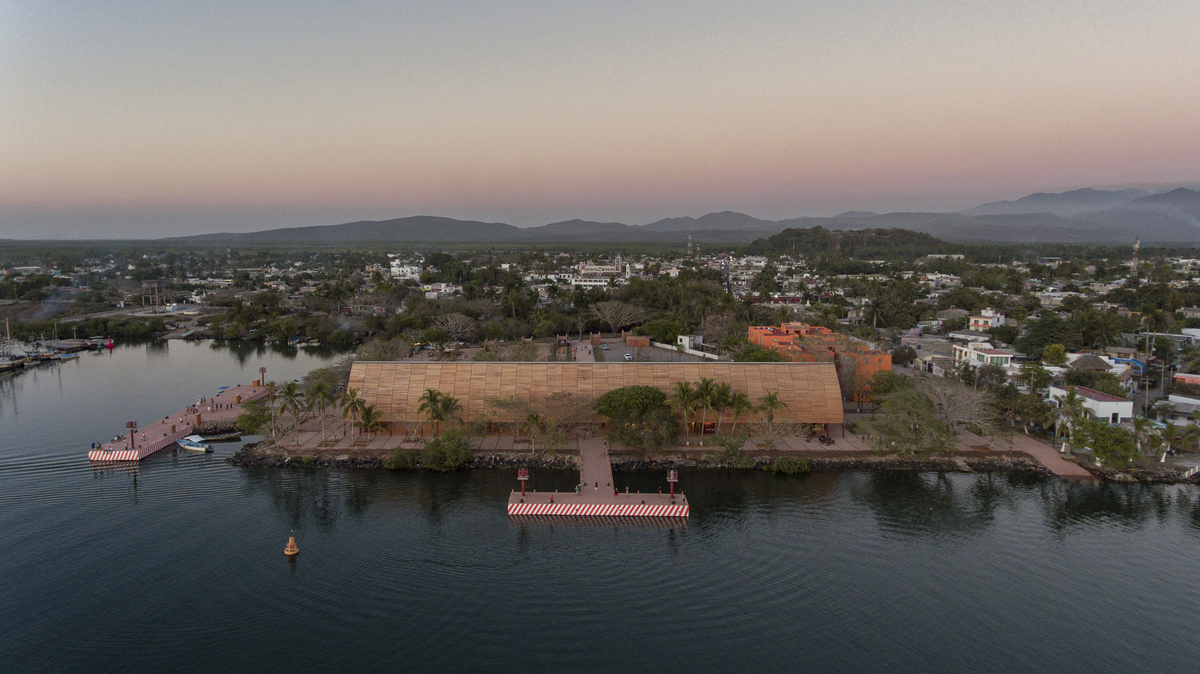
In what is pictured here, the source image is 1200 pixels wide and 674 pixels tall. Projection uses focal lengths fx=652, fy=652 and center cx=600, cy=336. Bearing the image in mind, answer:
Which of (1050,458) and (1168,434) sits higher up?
(1168,434)

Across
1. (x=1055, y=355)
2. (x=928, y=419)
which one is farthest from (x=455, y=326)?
(x=1055, y=355)

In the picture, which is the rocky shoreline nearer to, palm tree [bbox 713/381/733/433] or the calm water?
the calm water

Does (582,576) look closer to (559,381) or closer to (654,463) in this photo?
(654,463)

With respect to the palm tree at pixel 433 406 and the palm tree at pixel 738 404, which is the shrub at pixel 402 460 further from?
the palm tree at pixel 738 404

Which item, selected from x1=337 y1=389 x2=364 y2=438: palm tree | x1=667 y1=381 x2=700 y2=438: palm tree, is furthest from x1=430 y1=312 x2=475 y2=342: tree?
x1=667 y1=381 x2=700 y2=438: palm tree

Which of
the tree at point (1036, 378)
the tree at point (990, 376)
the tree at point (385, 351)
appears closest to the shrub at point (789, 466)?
the tree at point (990, 376)
